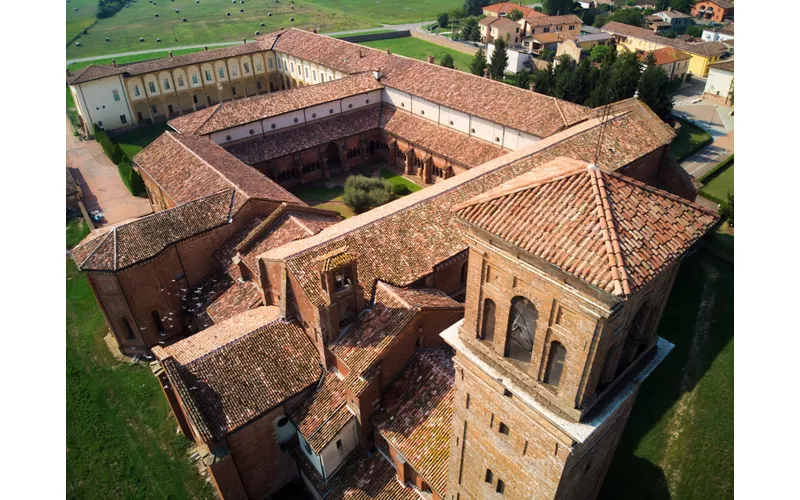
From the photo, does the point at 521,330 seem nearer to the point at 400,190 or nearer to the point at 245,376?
the point at 245,376

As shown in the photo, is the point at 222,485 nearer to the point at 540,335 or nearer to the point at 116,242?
the point at 116,242

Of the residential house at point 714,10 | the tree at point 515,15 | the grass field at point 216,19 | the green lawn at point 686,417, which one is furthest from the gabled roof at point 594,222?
the residential house at point 714,10

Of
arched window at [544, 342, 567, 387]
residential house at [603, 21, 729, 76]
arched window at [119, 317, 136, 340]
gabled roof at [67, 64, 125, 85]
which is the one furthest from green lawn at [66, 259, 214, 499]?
residential house at [603, 21, 729, 76]

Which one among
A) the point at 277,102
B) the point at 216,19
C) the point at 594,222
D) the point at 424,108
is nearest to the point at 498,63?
the point at 424,108

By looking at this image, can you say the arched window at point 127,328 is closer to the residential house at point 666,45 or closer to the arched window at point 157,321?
the arched window at point 157,321

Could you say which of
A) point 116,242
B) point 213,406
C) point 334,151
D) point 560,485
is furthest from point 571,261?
point 334,151

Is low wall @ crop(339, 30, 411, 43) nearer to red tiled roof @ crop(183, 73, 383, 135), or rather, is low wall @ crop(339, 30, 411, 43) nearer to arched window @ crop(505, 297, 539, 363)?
red tiled roof @ crop(183, 73, 383, 135)
